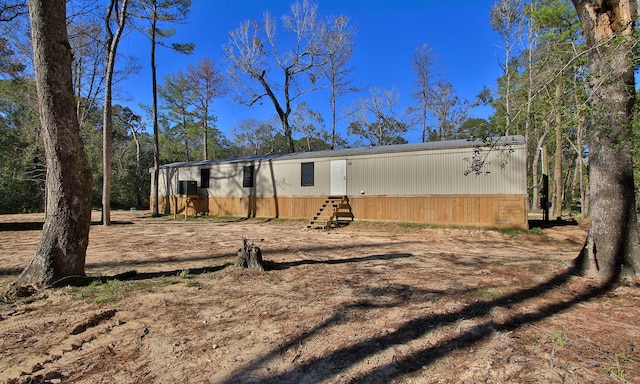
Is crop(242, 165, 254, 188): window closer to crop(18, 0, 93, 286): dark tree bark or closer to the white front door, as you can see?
the white front door

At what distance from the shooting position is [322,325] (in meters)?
3.13

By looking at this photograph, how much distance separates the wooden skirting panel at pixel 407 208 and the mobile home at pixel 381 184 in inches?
1.1

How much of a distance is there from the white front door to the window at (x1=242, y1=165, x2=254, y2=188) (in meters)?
4.35

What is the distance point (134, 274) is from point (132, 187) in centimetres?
2686

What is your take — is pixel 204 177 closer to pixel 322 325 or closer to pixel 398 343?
pixel 322 325

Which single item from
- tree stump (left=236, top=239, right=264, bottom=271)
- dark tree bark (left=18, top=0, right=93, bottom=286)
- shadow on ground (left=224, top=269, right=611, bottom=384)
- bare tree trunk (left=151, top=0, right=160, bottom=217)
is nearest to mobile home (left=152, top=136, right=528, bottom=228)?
bare tree trunk (left=151, top=0, right=160, bottom=217)

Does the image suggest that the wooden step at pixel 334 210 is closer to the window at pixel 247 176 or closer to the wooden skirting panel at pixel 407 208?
the wooden skirting panel at pixel 407 208

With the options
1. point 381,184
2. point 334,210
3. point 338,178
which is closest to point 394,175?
point 381,184

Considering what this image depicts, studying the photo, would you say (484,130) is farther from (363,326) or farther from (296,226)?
(296,226)

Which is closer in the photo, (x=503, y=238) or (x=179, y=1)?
(x=503, y=238)

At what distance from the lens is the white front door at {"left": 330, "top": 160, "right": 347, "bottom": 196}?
13820 mm

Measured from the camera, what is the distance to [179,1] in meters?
16.5

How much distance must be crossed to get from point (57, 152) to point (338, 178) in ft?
34.7

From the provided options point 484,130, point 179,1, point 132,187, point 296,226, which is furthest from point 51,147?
point 132,187
